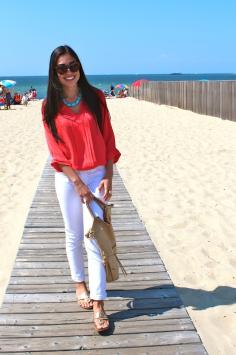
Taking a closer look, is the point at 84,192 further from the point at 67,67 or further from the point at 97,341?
the point at 97,341

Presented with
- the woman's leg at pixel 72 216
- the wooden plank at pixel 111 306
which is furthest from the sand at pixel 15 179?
the woman's leg at pixel 72 216

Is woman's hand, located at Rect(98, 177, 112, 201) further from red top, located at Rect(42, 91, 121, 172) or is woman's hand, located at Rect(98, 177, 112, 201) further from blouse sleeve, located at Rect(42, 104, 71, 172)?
blouse sleeve, located at Rect(42, 104, 71, 172)

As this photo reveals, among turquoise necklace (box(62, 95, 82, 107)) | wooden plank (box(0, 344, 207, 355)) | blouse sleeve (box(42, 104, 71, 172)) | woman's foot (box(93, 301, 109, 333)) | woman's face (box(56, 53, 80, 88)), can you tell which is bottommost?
wooden plank (box(0, 344, 207, 355))

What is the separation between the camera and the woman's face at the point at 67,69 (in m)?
2.83

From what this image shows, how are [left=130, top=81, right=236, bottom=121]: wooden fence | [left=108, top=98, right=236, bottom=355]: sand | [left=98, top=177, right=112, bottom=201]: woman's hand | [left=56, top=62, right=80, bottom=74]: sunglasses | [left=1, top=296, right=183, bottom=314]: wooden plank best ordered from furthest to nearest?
1. [left=130, top=81, right=236, bottom=121]: wooden fence
2. [left=108, top=98, right=236, bottom=355]: sand
3. [left=1, top=296, right=183, bottom=314]: wooden plank
4. [left=98, top=177, right=112, bottom=201]: woman's hand
5. [left=56, top=62, right=80, bottom=74]: sunglasses

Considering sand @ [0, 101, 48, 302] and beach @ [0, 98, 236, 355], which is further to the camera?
sand @ [0, 101, 48, 302]

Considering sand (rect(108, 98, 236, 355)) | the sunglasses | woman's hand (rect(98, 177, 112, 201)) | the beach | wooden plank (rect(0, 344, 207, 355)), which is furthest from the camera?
the beach

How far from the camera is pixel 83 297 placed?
3.23m

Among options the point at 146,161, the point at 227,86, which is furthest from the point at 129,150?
the point at 227,86

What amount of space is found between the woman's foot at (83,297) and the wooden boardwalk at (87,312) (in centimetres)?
4

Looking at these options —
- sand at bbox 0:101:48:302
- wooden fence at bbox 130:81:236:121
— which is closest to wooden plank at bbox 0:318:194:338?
sand at bbox 0:101:48:302

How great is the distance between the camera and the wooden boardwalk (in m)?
2.78

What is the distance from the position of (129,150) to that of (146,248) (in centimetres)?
676

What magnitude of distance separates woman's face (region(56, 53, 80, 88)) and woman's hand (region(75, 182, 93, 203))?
2.03 ft
